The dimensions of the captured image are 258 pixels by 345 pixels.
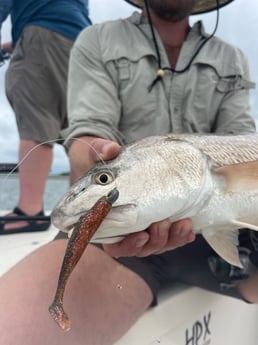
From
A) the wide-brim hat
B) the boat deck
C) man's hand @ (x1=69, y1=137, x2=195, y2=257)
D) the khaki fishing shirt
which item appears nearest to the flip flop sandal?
the boat deck

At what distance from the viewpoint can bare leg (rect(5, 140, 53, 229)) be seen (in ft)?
10.1

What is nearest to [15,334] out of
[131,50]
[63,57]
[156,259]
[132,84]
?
[156,259]

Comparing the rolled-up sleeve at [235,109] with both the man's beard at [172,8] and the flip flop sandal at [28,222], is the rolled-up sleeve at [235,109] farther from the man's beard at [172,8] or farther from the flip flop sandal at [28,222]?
the flip flop sandal at [28,222]

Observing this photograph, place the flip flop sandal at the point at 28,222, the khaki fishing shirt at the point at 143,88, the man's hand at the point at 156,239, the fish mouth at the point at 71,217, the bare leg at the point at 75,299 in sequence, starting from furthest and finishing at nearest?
the flip flop sandal at the point at 28,222 < the khaki fishing shirt at the point at 143,88 < the bare leg at the point at 75,299 < the man's hand at the point at 156,239 < the fish mouth at the point at 71,217

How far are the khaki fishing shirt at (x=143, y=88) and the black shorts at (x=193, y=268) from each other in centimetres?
65

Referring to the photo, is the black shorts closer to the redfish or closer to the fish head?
the redfish

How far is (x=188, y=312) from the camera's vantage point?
1985mm

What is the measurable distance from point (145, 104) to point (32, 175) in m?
1.14

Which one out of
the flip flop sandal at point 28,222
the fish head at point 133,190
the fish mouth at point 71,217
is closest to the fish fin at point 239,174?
the fish head at point 133,190

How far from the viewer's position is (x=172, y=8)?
2.39 meters

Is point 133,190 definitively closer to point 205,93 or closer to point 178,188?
point 178,188

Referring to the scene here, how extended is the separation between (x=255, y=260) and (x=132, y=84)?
106 cm

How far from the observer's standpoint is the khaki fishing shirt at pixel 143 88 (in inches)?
91.1

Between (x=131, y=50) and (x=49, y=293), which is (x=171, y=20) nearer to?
(x=131, y=50)
